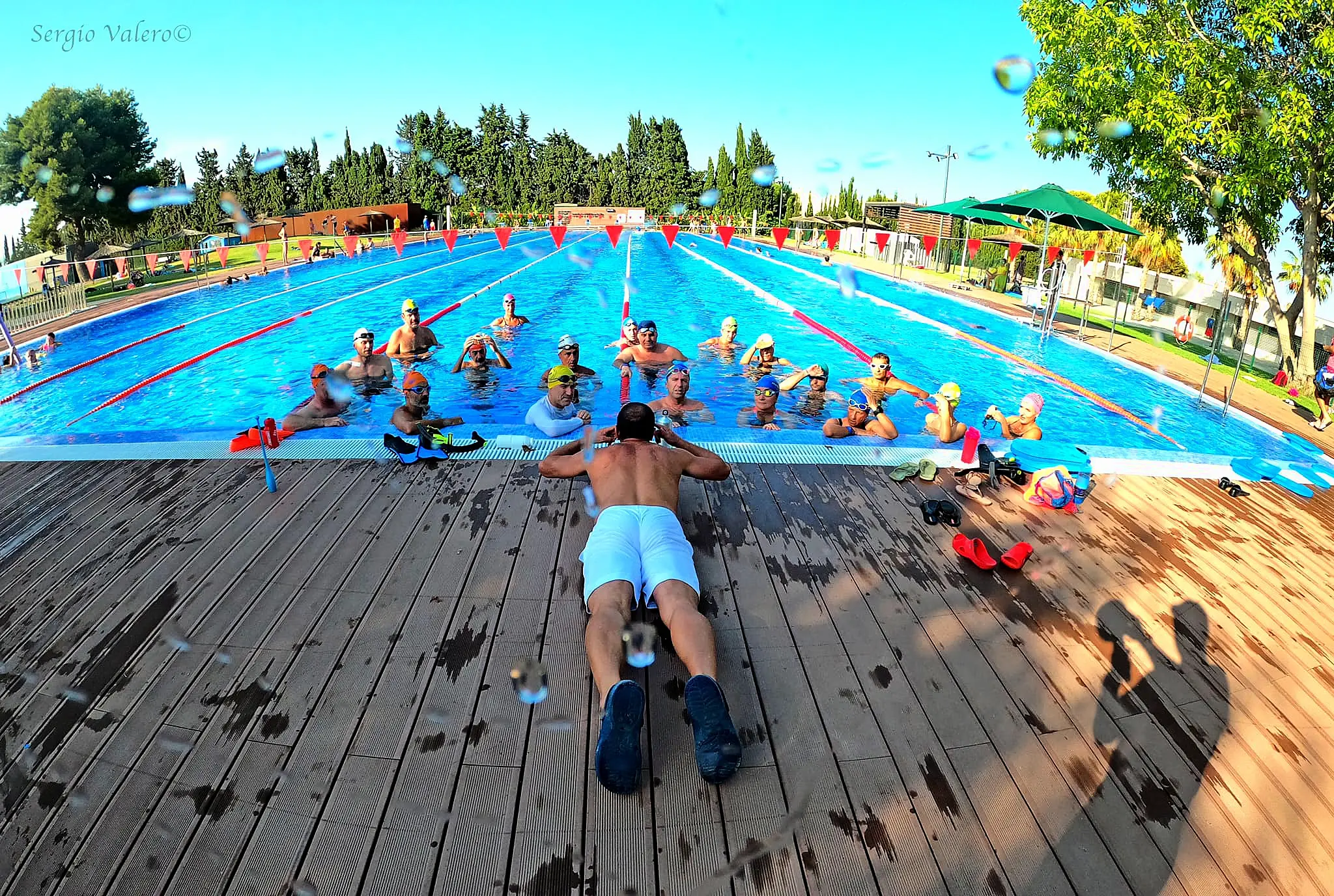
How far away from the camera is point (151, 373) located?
10555 millimetres

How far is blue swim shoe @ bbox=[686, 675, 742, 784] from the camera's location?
2.08m

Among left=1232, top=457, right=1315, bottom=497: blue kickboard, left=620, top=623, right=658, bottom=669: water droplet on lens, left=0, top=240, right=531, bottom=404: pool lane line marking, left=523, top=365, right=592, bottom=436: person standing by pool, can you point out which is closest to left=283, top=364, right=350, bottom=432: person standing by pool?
left=523, top=365, right=592, bottom=436: person standing by pool

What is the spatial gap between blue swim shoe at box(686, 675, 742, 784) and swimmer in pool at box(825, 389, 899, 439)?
14.9 feet

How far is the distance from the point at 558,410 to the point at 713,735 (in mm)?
5529

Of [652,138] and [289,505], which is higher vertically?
[652,138]

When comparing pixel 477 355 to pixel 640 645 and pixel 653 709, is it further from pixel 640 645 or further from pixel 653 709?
pixel 653 709

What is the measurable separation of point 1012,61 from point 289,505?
9181 mm

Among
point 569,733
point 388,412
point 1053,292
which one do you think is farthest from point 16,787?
point 1053,292

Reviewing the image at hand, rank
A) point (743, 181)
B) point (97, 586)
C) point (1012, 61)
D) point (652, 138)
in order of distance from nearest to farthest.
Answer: point (97, 586)
point (1012, 61)
point (743, 181)
point (652, 138)

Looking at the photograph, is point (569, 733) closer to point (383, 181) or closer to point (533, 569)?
point (533, 569)

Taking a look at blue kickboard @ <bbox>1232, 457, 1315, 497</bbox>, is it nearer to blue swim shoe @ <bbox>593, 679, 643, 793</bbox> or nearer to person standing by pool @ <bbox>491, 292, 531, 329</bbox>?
blue swim shoe @ <bbox>593, 679, 643, 793</bbox>

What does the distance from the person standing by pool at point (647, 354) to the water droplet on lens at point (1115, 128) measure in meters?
7.28

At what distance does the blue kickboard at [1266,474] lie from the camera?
4.74 meters

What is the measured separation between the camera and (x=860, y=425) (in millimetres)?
6727
